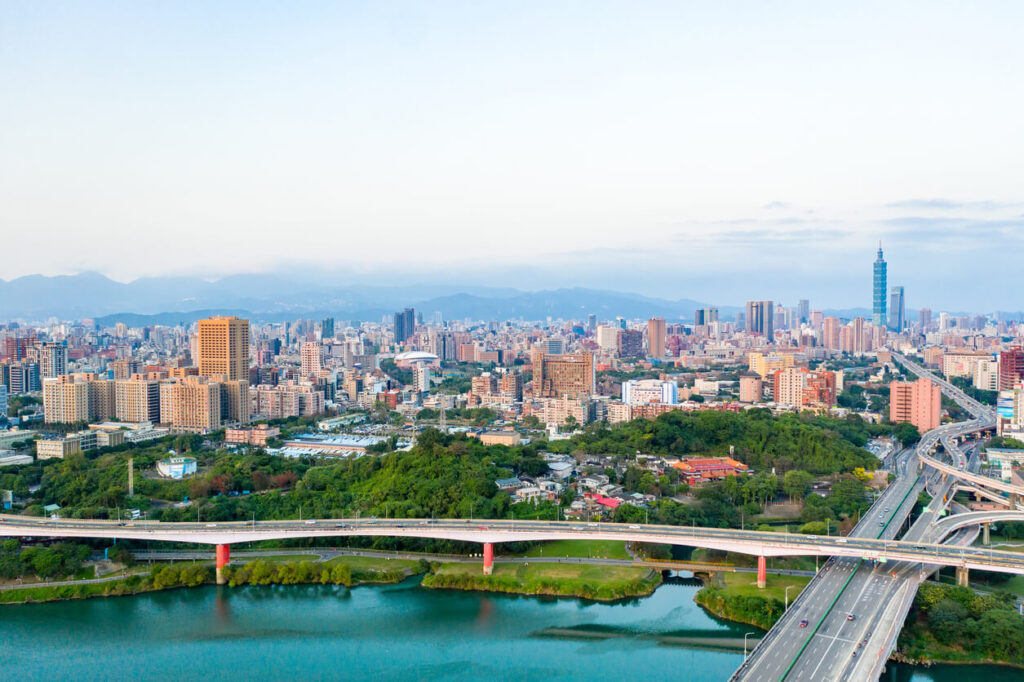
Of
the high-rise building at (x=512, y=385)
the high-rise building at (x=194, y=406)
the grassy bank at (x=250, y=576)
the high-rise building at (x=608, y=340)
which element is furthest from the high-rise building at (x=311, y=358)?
the grassy bank at (x=250, y=576)

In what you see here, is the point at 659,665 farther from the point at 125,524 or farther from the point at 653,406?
the point at 653,406

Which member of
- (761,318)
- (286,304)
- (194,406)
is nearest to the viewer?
(194,406)

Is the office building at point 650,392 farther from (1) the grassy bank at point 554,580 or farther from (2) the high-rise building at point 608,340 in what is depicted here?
(2) the high-rise building at point 608,340

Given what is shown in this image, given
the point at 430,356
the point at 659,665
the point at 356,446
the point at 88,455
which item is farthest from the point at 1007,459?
the point at 430,356

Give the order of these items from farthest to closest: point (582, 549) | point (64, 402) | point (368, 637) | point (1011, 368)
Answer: point (1011, 368), point (64, 402), point (582, 549), point (368, 637)

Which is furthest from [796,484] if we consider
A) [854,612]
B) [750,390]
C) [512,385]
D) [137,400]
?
[137,400]

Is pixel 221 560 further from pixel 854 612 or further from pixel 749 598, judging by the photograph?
pixel 854 612

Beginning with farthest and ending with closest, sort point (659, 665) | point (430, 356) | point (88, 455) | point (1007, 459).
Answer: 1. point (430, 356)
2. point (88, 455)
3. point (1007, 459)
4. point (659, 665)
